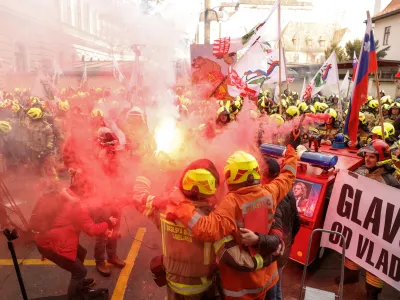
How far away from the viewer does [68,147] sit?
5.80m

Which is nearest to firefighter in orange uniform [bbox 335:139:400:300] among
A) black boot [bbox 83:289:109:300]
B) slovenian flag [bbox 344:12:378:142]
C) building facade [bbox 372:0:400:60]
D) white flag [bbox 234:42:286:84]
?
slovenian flag [bbox 344:12:378:142]

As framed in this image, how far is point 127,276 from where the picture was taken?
430 cm

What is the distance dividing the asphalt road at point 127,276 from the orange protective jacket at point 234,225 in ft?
5.78

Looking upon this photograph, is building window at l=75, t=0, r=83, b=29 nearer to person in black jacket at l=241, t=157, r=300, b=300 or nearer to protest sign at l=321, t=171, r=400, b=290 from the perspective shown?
person in black jacket at l=241, t=157, r=300, b=300

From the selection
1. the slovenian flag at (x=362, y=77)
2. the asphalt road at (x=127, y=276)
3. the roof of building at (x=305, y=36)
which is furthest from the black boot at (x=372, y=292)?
the roof of building at (x=305, y=36)

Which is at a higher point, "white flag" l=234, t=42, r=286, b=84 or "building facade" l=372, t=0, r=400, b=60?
"building facade" l=372, t=0, r=400, b=60

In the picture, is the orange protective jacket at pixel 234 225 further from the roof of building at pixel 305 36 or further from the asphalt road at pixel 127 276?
the roof of building at pixel 305 36

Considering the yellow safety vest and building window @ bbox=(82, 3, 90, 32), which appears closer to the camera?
the yellow safety vest

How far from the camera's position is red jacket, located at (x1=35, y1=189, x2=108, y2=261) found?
319 centimetres

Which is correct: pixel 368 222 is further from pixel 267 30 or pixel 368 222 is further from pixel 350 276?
pixel 267 30

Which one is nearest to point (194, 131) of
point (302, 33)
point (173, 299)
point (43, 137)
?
point (173, 299)

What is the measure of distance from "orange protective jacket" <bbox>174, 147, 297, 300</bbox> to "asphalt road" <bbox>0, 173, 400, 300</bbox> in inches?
69.4

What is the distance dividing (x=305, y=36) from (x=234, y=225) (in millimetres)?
63920

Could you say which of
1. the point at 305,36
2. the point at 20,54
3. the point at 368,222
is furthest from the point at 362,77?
the point at 305,36
